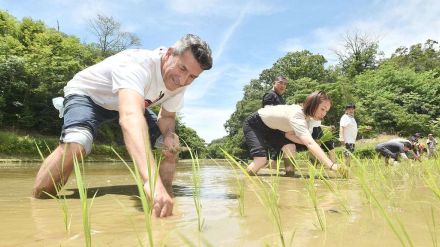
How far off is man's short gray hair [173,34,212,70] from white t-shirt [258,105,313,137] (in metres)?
2.05

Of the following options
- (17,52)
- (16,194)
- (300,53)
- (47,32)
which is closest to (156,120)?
(16,194)

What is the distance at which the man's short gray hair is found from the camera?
2.33 meters

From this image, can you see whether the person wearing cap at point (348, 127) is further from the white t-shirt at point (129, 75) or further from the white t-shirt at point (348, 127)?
the white t-shirt at point (129, 75)

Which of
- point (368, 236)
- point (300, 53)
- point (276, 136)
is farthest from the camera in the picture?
point (300, 53)

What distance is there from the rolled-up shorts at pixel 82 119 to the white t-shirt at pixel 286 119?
2.05 metres

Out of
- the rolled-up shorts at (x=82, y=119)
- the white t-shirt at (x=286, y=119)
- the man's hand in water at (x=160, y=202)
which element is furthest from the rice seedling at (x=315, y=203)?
the white t-shirt at (x=286, y=119)

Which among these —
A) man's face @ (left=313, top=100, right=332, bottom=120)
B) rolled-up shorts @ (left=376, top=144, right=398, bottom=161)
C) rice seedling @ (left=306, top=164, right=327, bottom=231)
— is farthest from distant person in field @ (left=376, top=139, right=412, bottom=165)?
rice seedling @ (left=306, top=164, right=327, bottom=231)

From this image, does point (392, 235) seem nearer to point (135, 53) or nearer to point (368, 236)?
point (368, 236)

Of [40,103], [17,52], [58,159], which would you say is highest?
[17,52]

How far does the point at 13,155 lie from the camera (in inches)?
818

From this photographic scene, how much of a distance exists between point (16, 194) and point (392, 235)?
2598 mm

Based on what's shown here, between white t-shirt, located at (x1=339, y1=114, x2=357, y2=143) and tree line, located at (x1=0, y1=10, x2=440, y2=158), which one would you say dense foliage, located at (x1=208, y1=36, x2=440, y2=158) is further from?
white t-shirt, located at (x1=339, y1=114, x2=357, y2=143)

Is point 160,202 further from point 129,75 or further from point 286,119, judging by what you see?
point 286,119

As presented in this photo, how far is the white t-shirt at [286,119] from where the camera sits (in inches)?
165
